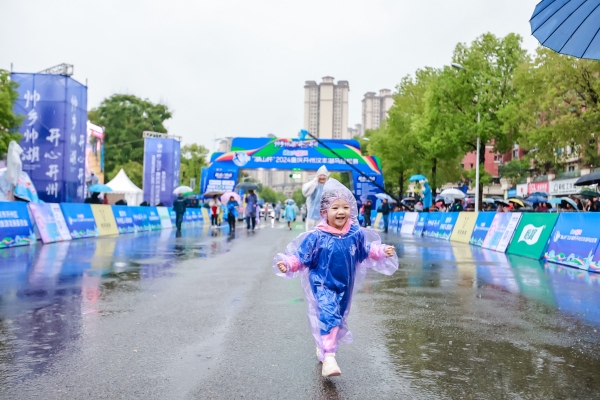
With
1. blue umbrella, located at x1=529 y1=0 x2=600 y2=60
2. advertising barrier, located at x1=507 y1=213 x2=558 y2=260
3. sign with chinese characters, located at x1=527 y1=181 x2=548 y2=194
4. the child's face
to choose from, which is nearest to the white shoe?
the child's face

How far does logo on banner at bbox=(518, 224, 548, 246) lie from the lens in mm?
13820

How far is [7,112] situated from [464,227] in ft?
62.4

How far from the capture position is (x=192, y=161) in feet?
253

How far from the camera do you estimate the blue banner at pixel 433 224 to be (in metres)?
24.2

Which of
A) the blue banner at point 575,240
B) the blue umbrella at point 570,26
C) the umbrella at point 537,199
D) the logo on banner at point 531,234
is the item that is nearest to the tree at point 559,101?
the umbrella at point 537,199

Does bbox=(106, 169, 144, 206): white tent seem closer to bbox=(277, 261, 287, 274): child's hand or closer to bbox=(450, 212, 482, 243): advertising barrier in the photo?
bbox=(450, 212, 482, 243): advertising barrier

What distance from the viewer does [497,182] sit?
81188mm

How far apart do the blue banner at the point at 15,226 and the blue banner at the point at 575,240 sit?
1238cm

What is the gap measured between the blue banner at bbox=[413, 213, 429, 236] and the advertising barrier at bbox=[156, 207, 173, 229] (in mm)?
11916

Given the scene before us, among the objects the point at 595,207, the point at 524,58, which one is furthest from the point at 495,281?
the point at 524,58

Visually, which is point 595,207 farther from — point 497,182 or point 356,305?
point 497,182

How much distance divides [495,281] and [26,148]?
1867 centimetres

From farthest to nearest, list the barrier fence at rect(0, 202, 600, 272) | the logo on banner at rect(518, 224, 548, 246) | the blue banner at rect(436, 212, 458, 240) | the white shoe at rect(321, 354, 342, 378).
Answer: the blue banner at rect(436, 212, 458, 240) < the logo on banner at rect(518, 224, 548, 246) < the barrier fence at rect(0, 202, 600, 272) < the white shoe at rect(321, 354, 342, 378)

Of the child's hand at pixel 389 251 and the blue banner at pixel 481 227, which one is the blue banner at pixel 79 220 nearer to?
the blue banner at pixel 481 227
